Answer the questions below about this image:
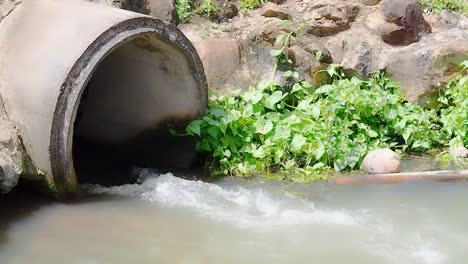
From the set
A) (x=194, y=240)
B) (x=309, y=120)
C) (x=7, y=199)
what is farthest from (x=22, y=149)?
(x=309, y=120)

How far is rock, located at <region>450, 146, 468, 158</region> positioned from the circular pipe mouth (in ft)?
7.89

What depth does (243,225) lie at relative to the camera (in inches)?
187

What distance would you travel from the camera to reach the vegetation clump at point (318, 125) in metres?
5.96

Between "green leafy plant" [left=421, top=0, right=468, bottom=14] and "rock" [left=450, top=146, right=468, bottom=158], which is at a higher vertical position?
"green leafy plant" [left=421, top=0, right=468, bottom=14]

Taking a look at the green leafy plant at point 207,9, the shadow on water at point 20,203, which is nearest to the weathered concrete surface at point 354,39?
the green leafy plant at point 207,9

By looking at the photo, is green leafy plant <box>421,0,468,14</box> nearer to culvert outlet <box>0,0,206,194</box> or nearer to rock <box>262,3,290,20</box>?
rock <box>262,3,290,20</box>

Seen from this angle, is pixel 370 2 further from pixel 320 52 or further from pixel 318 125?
pixel 318 125

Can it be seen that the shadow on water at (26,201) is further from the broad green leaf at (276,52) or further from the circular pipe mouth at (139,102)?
the broad green leaf at (276,52)

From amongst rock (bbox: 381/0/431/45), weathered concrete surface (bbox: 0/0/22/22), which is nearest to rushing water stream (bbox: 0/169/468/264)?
weathered concrete surface (bbox: 0/0/22/22)

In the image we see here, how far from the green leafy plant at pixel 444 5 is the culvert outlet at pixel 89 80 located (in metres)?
3.22

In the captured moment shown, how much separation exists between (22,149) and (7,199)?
0.47 metres

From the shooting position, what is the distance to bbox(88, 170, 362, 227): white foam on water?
4.90 meters

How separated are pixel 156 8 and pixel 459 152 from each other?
3.46m

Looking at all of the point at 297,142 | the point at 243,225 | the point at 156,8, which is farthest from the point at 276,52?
the point at 243,225
